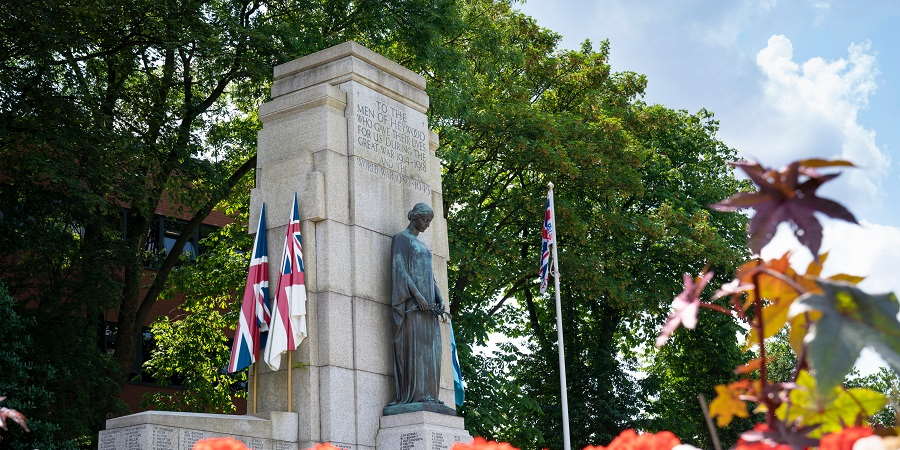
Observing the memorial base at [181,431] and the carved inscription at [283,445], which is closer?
the memorial base at [181,431]

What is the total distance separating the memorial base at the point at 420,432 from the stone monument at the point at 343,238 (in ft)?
0.05

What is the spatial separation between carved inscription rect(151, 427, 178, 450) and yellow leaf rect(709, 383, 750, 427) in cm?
971

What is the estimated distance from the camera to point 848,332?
5.49 feet

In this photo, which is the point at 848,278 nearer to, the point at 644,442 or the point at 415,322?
the point at 644,442

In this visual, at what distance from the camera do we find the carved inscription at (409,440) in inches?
505

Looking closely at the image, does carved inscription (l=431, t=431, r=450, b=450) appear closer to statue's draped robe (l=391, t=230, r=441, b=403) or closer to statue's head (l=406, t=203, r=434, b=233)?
statue's draped robe (l=391, t=230, r=441, b=403)

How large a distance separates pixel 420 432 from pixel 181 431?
2.81 meters

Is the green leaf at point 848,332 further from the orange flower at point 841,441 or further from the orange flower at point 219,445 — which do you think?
the orange flower at point 219,445

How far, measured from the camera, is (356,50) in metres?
14.6

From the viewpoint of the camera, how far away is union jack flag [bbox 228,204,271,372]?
13.2 metres

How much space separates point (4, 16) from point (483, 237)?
12.5 metres

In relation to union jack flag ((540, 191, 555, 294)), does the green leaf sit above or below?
below

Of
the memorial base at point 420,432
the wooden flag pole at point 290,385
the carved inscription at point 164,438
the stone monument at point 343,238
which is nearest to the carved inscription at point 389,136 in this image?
the stone monument at point 343,238

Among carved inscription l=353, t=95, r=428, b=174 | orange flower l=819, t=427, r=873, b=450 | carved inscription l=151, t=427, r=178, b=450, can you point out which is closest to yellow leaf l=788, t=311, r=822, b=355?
orange flower l=819, t=427, r=873, b=450
